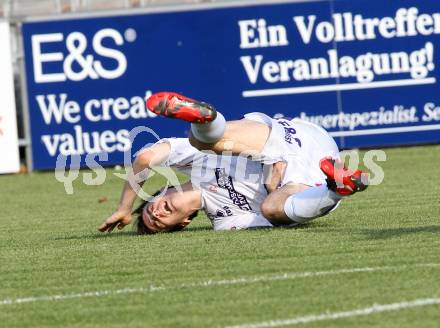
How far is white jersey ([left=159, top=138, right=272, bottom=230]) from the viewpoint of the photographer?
971cm

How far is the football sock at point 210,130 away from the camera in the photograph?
877 centimetres

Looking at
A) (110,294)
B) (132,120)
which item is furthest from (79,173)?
(110,294)

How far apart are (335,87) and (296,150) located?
8.85 m

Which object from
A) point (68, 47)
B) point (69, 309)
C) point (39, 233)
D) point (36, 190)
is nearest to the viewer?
point (69, 309)

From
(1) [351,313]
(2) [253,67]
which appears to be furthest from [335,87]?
(1) [351,313]

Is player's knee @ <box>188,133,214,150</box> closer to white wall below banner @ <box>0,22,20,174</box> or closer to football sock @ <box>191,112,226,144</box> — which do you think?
football sock @ <box>191,112,226,144</box>

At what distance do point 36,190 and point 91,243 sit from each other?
6.59 metres

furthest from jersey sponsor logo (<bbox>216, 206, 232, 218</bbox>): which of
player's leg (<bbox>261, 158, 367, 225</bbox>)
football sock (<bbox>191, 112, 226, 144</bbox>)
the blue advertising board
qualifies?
the blue advertising board

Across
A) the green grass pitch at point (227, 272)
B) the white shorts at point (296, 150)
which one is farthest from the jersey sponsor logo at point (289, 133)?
the green grass pitch at point (227, 272)

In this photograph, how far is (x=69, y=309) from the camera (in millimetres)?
6504

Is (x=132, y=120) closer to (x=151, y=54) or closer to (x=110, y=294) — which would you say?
(x=151, y=54)

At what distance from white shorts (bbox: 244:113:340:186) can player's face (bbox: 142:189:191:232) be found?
0.71 m

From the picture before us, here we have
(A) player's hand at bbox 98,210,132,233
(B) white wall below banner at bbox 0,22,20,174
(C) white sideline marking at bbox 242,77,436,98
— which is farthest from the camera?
(C) white sideline marking at bbox 242,77,436,98

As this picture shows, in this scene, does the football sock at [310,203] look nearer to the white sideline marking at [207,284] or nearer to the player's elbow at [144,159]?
the player's elbow at [144,159]
